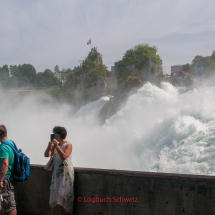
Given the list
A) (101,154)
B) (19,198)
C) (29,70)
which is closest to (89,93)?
(101,154)

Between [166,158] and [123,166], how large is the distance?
127 inches

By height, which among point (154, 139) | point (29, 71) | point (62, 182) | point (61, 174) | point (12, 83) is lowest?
point (154, 139)

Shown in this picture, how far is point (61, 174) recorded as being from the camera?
19.6 feet

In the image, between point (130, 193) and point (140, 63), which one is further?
point (140, 63)

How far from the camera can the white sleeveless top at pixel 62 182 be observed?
595 cm

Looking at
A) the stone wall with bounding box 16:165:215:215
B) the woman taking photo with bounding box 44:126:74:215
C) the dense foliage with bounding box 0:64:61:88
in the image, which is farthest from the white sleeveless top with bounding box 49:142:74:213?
the dense foliage with bounding box 0:64:61:88

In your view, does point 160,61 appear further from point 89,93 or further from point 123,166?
point 123,166

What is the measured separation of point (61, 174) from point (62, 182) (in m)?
0.13

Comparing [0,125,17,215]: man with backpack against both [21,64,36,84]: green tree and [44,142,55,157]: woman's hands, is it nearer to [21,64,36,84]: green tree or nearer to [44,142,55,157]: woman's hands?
[44,142,55,157]: woman's hands

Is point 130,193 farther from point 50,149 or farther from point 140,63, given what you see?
point 140,63

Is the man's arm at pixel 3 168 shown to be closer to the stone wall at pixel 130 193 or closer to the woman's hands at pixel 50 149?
the woman's hands at pixel 50 149

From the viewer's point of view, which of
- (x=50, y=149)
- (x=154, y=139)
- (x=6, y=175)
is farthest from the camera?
(x=154, y=139)

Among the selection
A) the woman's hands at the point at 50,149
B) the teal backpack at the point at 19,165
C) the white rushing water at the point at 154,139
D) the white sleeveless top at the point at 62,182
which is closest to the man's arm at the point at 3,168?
the teal backpack at the point at 19,165

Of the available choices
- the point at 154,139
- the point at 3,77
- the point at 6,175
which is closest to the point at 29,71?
the point at 3,77
